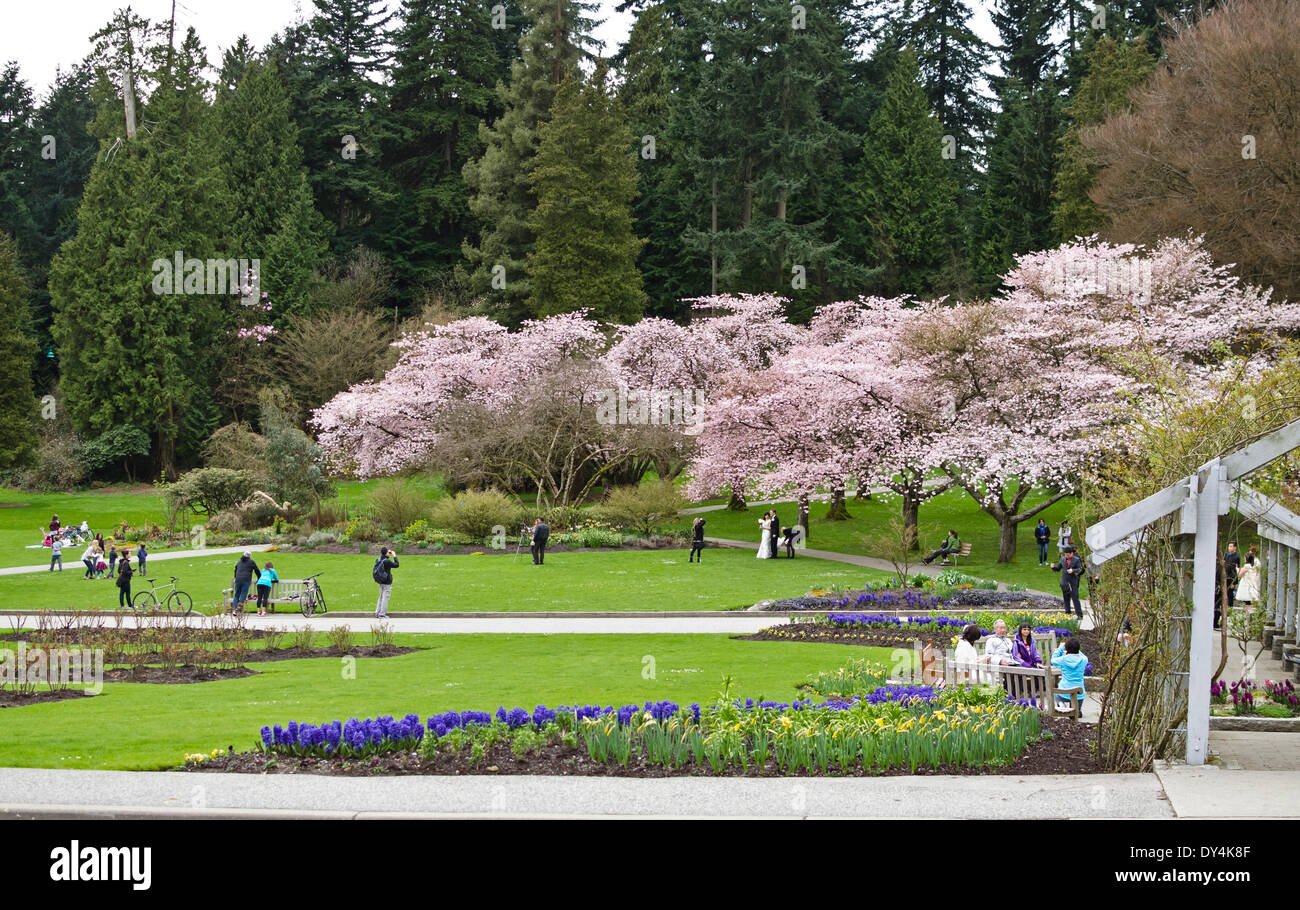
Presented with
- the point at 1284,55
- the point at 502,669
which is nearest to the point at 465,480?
the point at 502,669

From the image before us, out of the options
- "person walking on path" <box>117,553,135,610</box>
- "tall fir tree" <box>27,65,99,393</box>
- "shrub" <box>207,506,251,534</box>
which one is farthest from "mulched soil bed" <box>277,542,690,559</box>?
"tall fir tree" <box>27,65,99,393</box>

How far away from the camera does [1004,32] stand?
236 ft

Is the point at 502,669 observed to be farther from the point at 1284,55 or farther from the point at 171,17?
the point at 171,17

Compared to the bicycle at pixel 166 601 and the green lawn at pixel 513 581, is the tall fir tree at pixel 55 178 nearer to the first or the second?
the green lawn at pixel 513 581

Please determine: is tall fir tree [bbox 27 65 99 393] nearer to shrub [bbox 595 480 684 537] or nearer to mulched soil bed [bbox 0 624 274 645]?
shrub [bbox 595 480 684 537]

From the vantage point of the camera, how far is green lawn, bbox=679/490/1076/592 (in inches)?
1230

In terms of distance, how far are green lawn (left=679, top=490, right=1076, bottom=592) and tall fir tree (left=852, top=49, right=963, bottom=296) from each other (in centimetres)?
1668

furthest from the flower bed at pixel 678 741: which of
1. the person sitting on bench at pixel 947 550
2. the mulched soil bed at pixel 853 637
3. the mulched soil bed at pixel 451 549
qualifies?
the mulched soil bed at pixel 451 549

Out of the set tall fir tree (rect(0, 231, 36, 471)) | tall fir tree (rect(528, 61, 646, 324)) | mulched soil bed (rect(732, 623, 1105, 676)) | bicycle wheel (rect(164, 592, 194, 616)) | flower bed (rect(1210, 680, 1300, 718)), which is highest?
tall fir tree (rect(528, 61, 646, 324))

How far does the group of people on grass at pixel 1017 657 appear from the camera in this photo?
13688 mm

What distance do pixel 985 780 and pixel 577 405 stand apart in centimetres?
3246

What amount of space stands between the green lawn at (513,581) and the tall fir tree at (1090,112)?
96.2ft

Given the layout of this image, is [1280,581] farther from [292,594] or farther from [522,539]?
[522,539]

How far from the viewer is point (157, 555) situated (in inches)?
1351
